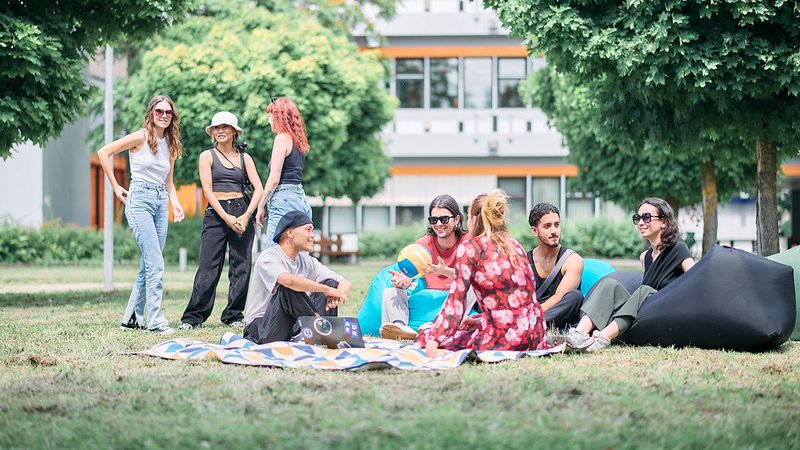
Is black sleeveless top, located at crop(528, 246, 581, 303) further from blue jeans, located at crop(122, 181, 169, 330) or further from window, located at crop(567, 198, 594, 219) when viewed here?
window, located at crop(567, 198, 594, 219)

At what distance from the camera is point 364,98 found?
3356cm

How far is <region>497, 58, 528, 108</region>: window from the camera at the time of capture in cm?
4594

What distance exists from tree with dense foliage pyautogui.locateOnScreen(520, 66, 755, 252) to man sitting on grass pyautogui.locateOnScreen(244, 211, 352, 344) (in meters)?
16.5

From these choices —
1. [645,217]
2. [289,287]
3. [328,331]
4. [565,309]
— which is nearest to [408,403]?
[328,331]

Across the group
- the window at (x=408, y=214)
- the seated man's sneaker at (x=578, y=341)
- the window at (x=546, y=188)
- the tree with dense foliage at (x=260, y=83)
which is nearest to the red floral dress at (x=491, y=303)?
the seated man's sneaker at (x=578, y=341)

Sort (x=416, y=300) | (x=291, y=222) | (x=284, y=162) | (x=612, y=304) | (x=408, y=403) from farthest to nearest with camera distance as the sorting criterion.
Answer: (x=284, y=162), (x=416, y=300), (x=612, y=304), (x=291, y=222), (x=408, y=403)

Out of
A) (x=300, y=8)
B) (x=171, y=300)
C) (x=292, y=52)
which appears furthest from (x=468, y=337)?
(x=300, y=8)

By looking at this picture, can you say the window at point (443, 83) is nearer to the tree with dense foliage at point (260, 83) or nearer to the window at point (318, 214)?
the window at point (318, 214)

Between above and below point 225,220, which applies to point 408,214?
below

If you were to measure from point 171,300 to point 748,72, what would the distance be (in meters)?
7.81

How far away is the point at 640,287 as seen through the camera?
9938 millimetres

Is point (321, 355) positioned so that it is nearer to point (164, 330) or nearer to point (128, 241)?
point (164, 330)

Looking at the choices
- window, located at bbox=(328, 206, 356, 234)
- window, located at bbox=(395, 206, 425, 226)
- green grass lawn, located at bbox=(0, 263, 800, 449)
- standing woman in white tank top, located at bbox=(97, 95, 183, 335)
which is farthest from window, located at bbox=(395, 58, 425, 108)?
green grass lawn, located at bbox=(0, 263, 800, 449)

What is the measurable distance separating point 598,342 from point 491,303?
114 centimetres
